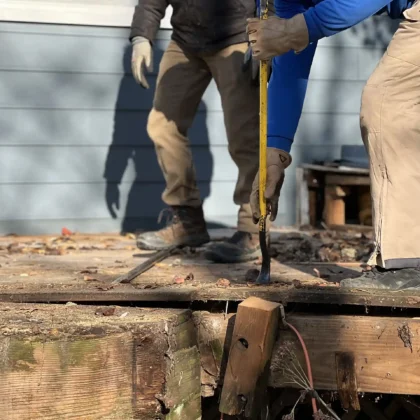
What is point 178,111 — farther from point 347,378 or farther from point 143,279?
point 347,378

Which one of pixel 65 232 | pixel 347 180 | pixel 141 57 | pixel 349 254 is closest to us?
pixel 349 254

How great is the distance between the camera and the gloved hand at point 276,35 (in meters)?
2.43

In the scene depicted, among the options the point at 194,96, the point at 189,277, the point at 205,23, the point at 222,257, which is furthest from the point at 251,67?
the point at 189,277

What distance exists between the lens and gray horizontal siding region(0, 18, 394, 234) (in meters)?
5.04

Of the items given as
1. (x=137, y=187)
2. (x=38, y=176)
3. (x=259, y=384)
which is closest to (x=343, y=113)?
(x=137, y=187)

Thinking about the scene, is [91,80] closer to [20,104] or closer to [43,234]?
[20,104]

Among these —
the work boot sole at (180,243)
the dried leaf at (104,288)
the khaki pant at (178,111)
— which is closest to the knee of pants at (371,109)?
the dried leaf at (104,288)

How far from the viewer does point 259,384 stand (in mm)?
2215

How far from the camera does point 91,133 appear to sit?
5176 millimetres

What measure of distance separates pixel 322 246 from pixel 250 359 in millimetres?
2050

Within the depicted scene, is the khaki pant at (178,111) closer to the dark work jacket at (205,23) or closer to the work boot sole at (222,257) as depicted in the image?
the dark work jacket at (205,23)

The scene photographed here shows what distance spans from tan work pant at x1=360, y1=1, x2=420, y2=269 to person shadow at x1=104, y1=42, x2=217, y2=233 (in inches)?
116

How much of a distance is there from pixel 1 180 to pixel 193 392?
125 inches

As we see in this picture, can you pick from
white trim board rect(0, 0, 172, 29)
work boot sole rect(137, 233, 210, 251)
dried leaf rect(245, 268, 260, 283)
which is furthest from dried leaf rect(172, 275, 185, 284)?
white trim board rect(0, 0, 172, 29)
